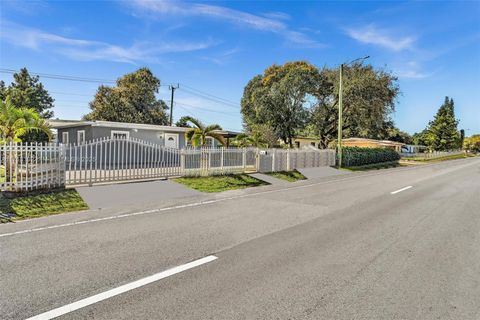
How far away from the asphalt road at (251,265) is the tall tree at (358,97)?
81.0ft

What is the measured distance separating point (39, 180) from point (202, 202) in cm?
527

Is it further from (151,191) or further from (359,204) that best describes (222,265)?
(151,191)

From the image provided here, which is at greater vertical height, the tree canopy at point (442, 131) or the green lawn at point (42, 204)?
the tree canopy at point (442, 131)

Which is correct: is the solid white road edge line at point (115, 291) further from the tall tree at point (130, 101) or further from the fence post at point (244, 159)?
the tall tree at point (130, 101)

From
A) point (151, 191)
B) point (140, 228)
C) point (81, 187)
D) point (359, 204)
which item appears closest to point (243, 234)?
point (140, 228)

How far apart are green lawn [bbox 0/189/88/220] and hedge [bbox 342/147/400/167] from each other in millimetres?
23252

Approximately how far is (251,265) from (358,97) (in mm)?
29607

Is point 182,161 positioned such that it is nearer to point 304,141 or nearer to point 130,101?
point 130,101

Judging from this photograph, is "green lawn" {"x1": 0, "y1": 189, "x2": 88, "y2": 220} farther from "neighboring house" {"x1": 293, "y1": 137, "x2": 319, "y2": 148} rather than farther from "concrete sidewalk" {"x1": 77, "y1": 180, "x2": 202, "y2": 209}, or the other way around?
"neighboring house" {"x1": 293, "y1": 137, "x2": 319, "y2": 148}

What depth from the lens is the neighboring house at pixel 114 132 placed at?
22062 millimetres

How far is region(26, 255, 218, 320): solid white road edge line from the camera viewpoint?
124 inches

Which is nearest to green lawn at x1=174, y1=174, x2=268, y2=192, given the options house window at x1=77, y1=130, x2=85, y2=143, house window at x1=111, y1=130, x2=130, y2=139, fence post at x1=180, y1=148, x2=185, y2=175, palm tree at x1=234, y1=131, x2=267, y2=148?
fence post at x1=180, y1=148, x2=185, y2=175

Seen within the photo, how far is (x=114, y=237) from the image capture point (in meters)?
5.88

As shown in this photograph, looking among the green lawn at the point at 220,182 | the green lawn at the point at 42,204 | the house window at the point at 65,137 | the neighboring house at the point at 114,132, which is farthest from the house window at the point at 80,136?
the green lawn at the point at 42,204
